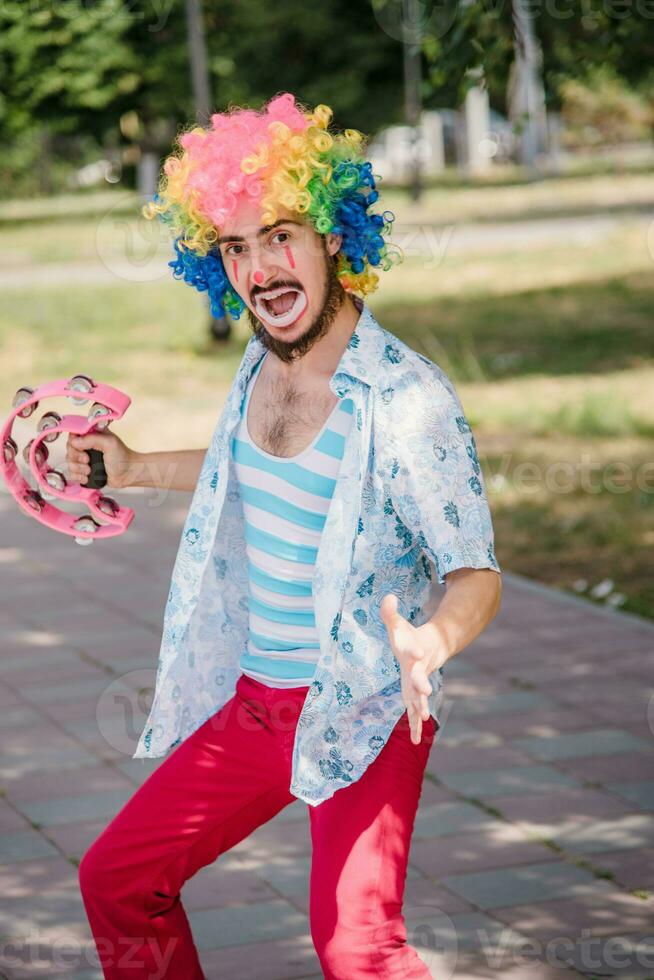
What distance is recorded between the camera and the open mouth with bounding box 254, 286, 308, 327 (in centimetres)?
295

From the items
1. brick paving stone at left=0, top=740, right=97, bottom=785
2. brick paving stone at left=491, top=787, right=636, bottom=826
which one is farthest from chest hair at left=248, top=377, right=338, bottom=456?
brick paving stone at left=0, top=740, right=97, bottom=785

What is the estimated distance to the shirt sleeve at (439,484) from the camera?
274 centimetres

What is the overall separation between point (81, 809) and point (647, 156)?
49.8 metres

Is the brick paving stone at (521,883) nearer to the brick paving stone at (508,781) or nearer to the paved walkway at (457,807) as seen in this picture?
the paved walkway at (457,807)

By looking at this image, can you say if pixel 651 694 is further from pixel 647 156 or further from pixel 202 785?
pixel 647 156

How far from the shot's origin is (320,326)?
9.84 feet

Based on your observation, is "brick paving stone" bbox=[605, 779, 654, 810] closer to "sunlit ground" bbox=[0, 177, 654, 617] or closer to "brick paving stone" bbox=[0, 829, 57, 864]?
"brick paving stone" bbox=[0, 829, 57, 864]

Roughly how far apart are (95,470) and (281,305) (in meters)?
0.61

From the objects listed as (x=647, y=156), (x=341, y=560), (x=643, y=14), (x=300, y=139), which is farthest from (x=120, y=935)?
(x=647, y=156)

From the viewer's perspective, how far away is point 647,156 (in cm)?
5169

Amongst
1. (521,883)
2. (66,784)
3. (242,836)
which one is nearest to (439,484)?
(242,836)

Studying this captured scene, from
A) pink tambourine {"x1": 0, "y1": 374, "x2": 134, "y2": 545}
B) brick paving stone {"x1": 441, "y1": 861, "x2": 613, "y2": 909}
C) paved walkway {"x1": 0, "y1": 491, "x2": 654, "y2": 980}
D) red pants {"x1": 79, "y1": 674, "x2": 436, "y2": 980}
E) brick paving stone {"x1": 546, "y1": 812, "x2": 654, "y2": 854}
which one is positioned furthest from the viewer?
brick paving stone {"x1": 546, "y1": 812, "x2": 654, "y2": 854}

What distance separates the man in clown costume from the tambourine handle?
0.25 m

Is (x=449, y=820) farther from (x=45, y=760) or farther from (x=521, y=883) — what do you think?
(x=45, y=760)
